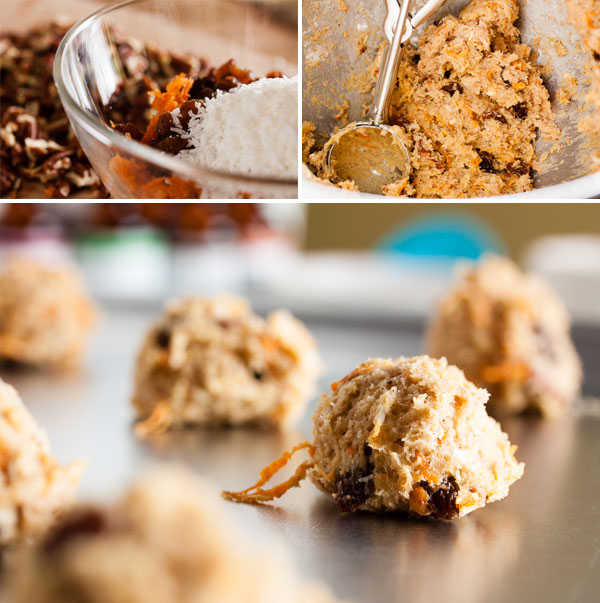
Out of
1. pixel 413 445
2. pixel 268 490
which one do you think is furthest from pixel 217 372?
pixel 413 445

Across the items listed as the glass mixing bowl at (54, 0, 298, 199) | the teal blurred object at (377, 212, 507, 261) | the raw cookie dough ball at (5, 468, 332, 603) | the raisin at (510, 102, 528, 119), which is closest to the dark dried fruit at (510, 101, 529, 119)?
the raisin at (510, 102, 528, 119)

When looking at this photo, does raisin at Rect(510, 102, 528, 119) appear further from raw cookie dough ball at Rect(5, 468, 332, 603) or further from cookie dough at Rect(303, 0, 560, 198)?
raw cookie dough ball at Rect(5, 468, 332, 603)

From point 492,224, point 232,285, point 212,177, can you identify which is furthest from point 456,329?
point 492,224

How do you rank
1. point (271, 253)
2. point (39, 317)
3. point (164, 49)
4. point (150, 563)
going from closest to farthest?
point (150, 563), point (164, 49), point (39, 317), point (271, 253)

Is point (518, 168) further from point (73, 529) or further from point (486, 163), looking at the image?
point (73, 529)

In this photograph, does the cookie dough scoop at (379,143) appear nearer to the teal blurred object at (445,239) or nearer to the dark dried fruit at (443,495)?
the dark dried fruit at (443,495)
